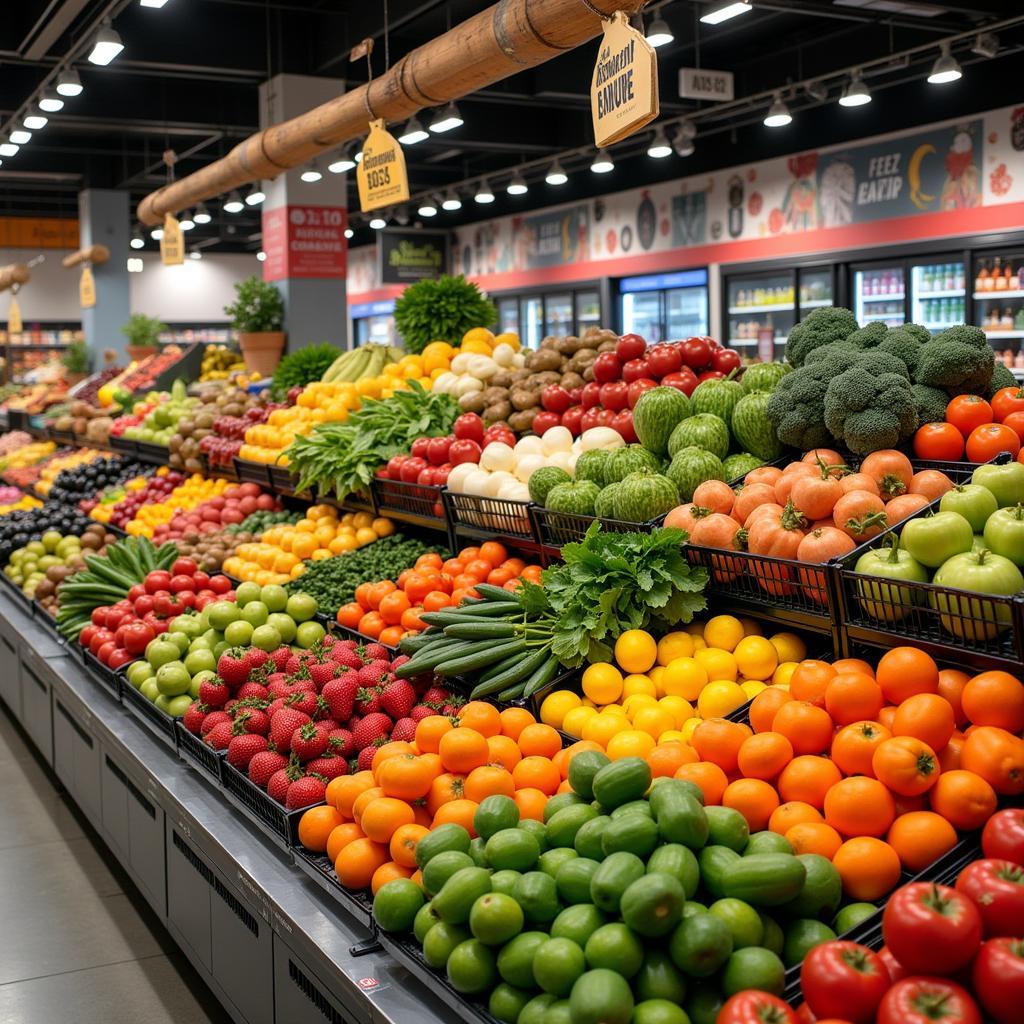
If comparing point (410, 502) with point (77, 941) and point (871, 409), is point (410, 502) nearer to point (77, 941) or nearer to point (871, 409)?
point (77, 941)

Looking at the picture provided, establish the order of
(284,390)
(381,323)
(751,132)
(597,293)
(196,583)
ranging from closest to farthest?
(196,583) < (284,390) < (751,132) < (597,293) < (381,323)

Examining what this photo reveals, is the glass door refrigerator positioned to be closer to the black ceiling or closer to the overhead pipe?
the black ceiling

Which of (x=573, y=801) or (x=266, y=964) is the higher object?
(x=573, y=801)

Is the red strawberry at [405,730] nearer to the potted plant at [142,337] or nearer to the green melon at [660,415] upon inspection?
the green melon at [660,415]

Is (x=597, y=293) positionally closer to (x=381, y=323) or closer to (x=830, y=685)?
(x=381, y=323)

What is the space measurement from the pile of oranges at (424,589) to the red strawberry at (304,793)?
886 millimetres

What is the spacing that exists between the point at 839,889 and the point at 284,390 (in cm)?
569

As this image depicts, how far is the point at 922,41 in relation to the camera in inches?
357

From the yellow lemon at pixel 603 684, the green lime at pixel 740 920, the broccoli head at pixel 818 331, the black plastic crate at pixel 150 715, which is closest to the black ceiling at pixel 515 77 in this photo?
the black plastic crate at pixel 150 715

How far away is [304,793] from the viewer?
2.74m

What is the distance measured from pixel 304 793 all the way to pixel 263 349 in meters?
6.91

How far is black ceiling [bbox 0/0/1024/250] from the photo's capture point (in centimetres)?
870

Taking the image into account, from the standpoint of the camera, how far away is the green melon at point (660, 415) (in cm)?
349

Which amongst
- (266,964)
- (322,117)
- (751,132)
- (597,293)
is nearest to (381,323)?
(597,293)
